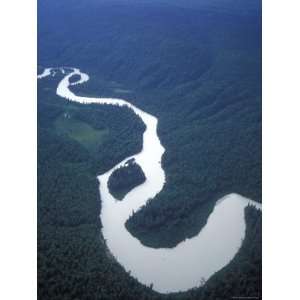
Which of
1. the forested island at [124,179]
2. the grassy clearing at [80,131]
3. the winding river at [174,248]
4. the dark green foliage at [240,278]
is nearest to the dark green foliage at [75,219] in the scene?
the grassy clearing at [80,131]

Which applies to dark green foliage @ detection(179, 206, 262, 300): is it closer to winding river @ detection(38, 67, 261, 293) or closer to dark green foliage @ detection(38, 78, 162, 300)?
winding river @ detection(38, 67, 261, 293)

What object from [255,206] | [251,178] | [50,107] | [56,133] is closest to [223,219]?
[255,206]

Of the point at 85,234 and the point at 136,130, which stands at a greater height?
the point at 85,234

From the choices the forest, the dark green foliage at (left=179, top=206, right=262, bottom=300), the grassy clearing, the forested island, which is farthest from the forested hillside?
the grassy clearing

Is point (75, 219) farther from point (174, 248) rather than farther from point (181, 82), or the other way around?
point (181, 82)

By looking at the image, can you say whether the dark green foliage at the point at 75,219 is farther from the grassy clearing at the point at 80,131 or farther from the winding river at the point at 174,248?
the winding river at the point at 174,248

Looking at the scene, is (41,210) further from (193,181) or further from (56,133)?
(56,133)
